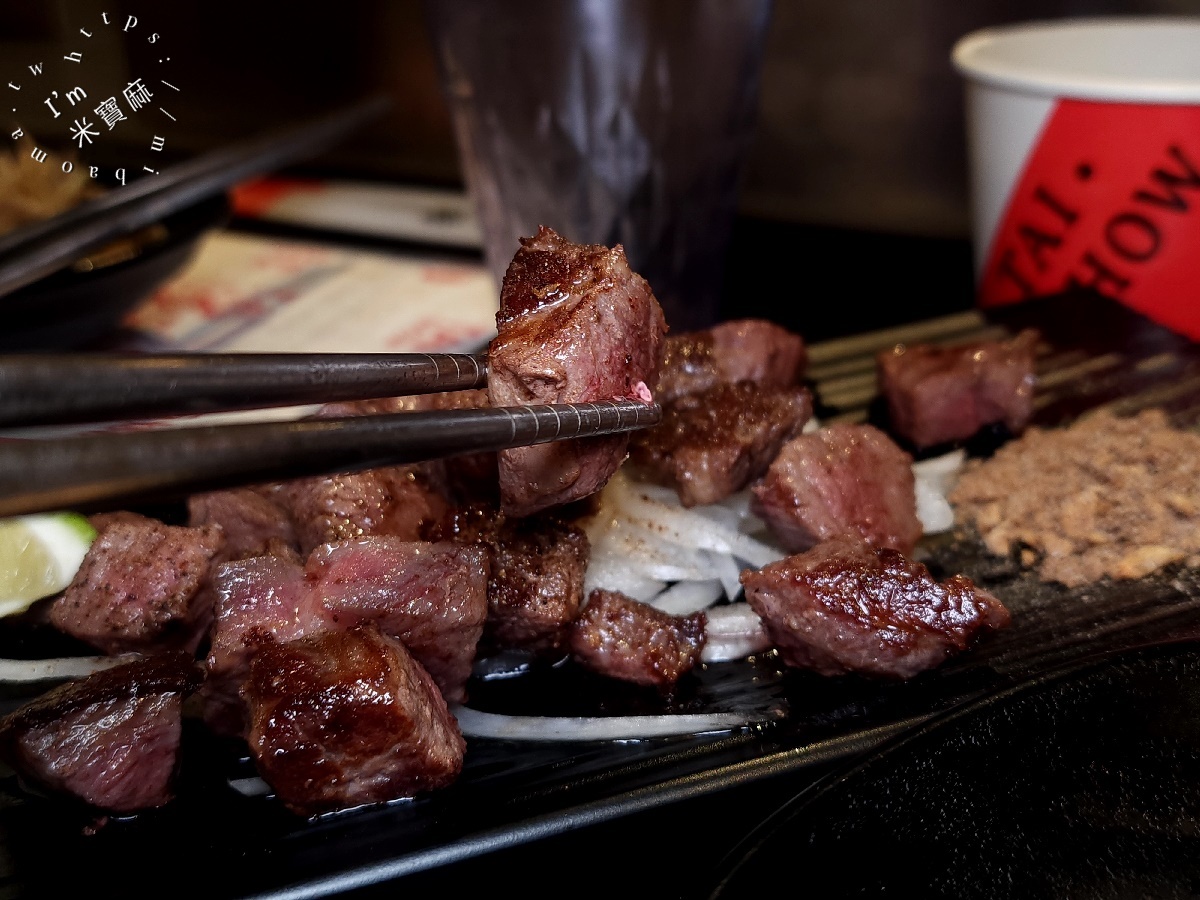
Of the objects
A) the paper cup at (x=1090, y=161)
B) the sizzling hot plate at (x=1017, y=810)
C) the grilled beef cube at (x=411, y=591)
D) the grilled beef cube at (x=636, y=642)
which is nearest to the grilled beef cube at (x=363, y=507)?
the grilled beef cube at (x=411, y=591)

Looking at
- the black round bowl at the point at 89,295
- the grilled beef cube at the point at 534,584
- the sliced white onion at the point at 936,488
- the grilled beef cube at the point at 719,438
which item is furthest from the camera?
the black round bowl at the point at 89,295

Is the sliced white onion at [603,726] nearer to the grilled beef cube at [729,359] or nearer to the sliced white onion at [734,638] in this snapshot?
the sliced white onion at [734,638]

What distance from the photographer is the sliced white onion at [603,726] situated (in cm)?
167

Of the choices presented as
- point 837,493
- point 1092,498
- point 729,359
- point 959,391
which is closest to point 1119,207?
point 959,391

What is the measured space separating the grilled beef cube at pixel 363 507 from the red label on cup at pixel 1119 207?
2223 mm

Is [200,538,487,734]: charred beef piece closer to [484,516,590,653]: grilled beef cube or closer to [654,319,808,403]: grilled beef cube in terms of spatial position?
[484,516,590,653]: grilled beef cube

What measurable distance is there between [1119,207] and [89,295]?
3.09 metres

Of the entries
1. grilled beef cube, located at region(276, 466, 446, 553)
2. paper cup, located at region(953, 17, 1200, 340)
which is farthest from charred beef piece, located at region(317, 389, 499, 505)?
paper cup, located at region(953, 17, 1200, 340)

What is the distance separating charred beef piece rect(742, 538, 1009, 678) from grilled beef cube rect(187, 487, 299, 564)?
96 centimetres

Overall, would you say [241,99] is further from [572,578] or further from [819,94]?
[572,578]

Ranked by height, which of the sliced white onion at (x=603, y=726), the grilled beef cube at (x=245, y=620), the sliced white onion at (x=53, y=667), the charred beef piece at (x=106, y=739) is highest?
the grilled beef cube at (x=245, y=620)

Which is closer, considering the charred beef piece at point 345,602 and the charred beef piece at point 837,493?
the charred beef piece at point 345,602

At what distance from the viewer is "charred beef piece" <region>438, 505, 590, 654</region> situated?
1773 millimetres

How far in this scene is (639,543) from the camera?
2.12 metres
